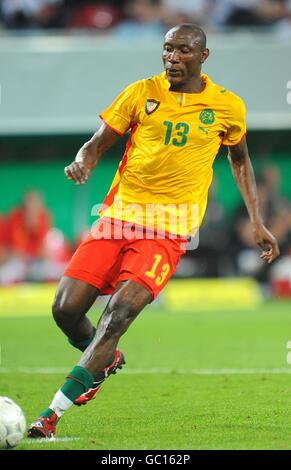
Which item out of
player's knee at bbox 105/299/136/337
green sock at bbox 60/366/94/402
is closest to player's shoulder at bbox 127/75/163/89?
player's knee at bbox 105/299/136/337

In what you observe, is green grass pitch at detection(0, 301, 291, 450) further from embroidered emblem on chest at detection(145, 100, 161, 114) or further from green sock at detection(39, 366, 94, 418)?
embroidered emblem on chest at detection(145, 100, 161, 114)

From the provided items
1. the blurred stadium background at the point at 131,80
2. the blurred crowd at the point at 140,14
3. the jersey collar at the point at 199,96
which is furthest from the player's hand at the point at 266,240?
the blurred crowd at the point at 140,14

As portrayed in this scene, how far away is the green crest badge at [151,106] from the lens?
7.07m

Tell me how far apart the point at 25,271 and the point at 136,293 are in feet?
38.0

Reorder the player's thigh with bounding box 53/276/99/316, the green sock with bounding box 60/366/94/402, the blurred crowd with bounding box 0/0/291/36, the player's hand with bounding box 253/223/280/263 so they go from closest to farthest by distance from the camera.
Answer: the green sock with bounding box 60/366/94/402 → the player's thigh with bounding box 53/276/99/316 → the player's hand with bounding box 253/223/280/263 → the blurred crowd with bounding box 0/0/291/36

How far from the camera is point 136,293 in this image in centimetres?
668

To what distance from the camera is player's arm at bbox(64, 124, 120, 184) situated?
6.62m

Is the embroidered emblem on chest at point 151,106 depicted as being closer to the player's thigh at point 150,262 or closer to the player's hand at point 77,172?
the player's hand at point 77,172

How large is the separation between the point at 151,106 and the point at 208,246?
11.2 m

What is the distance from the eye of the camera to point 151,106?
23.2 feet

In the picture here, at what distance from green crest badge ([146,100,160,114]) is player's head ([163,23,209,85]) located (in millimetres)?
181

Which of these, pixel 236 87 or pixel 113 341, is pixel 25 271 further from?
pixel 113 341

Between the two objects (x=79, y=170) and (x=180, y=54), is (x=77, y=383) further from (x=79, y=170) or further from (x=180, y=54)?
(x=180, y=54)

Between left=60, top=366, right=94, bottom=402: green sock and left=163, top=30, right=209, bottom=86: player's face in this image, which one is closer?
left=60, top=366, right=94, bottom=402: green sock
